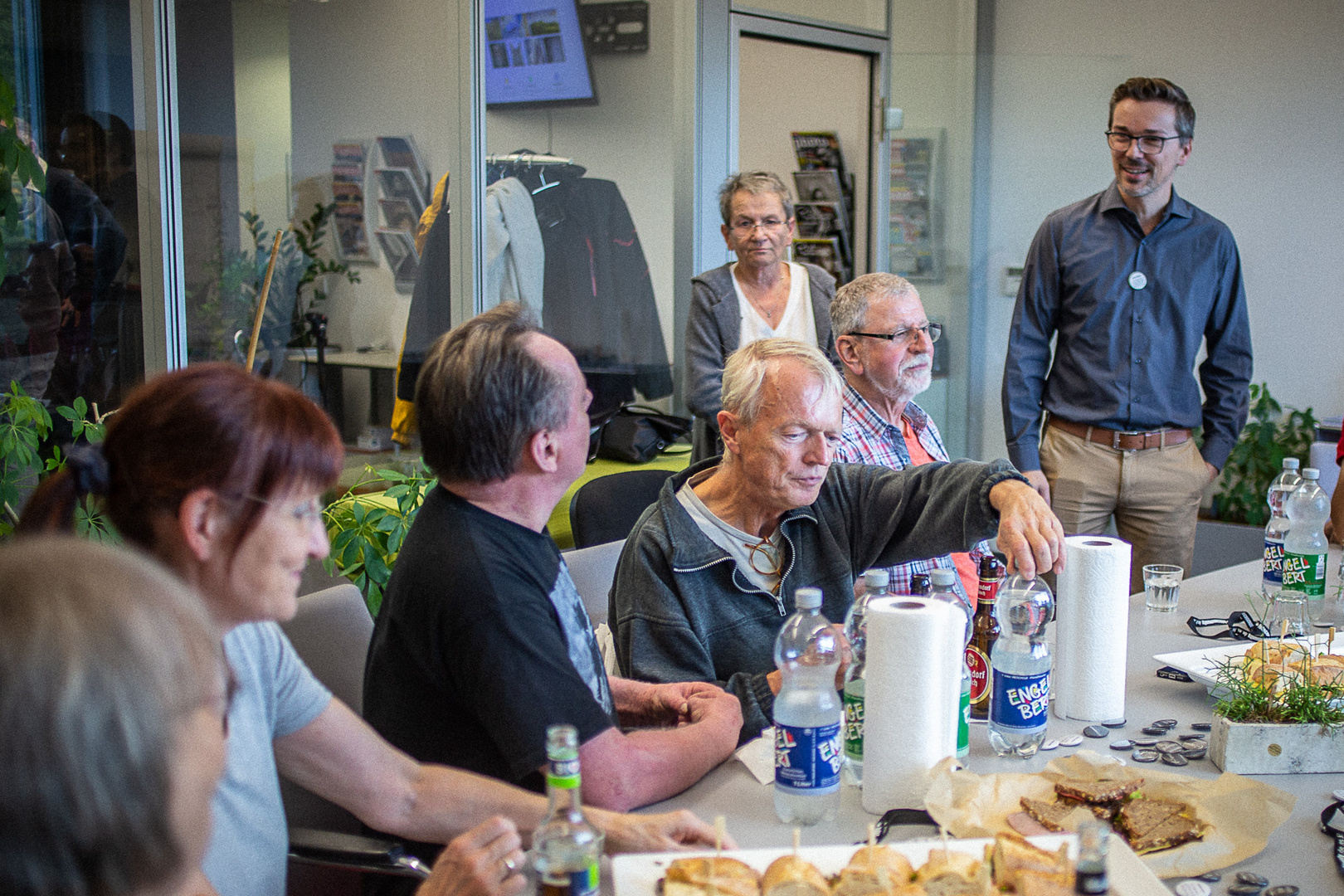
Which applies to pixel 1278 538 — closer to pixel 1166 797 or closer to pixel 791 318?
pixel 1166 797

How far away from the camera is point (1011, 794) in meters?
1.39

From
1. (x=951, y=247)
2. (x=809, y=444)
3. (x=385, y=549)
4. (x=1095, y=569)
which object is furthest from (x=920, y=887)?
(x=951, y=247)

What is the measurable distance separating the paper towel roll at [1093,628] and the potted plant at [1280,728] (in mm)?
155

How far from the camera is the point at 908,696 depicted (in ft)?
4.51

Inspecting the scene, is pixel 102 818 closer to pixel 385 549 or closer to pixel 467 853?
pixel 467 853

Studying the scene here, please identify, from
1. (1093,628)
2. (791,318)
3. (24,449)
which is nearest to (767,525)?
(1093,628)

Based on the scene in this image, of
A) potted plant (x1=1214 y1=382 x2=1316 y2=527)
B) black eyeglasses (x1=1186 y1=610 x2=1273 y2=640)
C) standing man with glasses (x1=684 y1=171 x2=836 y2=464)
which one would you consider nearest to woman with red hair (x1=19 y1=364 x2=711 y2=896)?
black eyeglasses (x1=1186 y1=610 x2=1273 y2=640)

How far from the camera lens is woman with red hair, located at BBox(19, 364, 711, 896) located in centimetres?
117

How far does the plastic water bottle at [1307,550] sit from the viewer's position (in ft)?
7.57

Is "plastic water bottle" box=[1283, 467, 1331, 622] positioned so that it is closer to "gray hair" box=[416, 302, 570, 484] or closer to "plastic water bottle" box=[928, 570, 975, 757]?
"plastic water bottle" box=[928, 570, 975, 757]

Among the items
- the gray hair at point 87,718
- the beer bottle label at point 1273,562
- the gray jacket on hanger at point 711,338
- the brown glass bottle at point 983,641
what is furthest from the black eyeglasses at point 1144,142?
the gray hair at point 87,718

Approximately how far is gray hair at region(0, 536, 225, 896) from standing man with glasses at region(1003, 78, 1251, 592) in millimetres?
3192

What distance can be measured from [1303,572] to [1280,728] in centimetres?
90

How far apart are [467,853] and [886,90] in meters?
4.89
